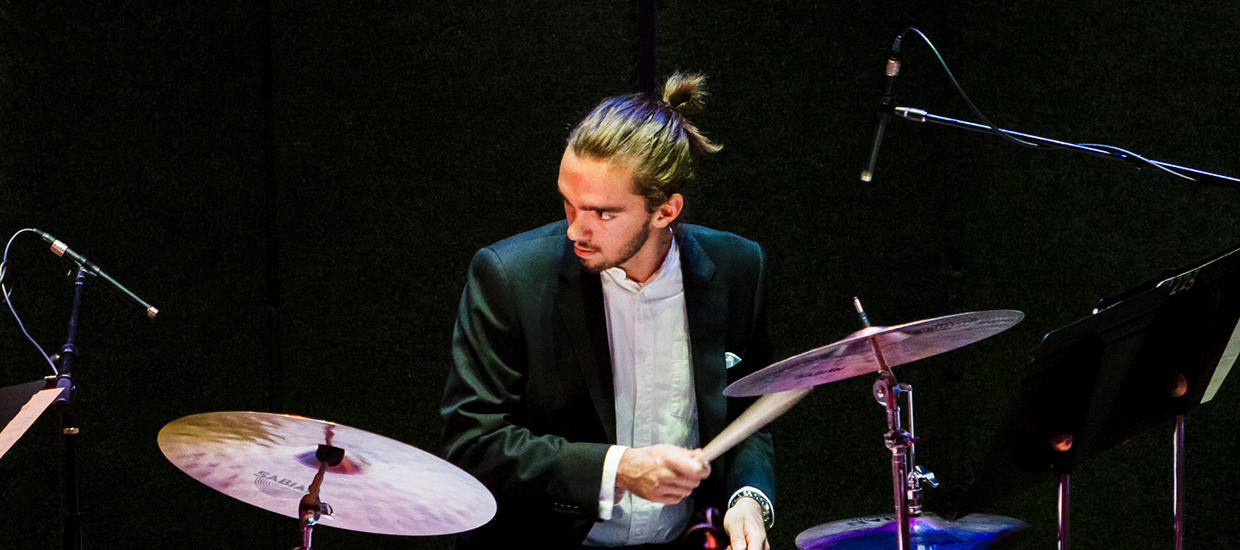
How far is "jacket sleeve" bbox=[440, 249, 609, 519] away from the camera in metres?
1.92

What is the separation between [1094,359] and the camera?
5.64 feet

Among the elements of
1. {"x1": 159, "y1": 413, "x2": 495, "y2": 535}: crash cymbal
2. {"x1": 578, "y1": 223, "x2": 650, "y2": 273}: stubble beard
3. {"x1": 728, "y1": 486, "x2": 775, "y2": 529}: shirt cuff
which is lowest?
{"x1": 728, "y1": 486, "x2": 775, "y2": 529}: shirt cuff

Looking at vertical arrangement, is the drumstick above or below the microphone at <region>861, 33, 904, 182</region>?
below

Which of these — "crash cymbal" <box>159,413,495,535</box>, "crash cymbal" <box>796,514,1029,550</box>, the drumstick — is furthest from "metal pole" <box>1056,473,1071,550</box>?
"crash cymbal" <box>159,413,495,535</box>

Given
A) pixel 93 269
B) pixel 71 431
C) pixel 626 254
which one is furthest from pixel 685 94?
pixel 71 431

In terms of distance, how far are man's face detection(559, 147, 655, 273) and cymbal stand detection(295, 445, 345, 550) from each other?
591mm

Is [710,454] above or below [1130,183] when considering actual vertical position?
below

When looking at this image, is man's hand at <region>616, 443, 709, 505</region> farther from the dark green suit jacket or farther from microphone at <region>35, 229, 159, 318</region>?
microphone at <region>35, 229, 159, 318</region>

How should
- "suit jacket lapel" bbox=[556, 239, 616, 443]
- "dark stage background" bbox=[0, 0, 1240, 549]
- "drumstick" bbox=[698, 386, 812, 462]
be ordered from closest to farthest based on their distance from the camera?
"drumstick" bbox=[698, 386, 812, 462]
"suit jacket lapel" bbox=[556, 239, 616, 443]
"dark stage background" bbox=[0, 0, 1240, 549]

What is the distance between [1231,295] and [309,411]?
226 cm

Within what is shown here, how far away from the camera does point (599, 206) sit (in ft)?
6.40

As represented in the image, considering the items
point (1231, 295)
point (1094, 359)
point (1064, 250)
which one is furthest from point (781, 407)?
point (1064, 250)

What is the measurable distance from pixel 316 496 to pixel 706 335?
847 millimetres

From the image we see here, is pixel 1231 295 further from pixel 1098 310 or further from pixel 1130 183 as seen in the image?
pixel 1130 183
